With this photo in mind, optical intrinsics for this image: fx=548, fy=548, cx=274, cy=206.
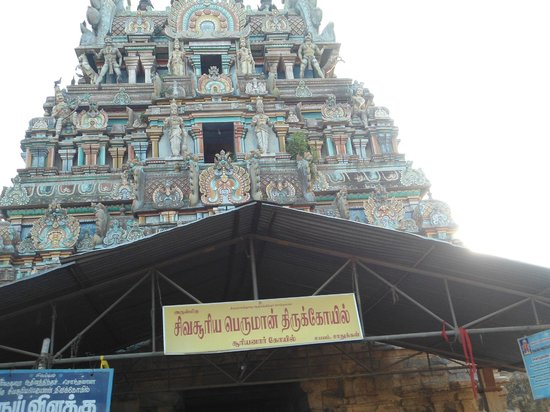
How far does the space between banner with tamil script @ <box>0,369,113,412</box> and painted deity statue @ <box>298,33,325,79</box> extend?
1862 cm

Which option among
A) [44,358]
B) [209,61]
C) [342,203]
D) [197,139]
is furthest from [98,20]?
[44,358]

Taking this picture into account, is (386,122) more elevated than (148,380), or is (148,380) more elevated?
(386,122)

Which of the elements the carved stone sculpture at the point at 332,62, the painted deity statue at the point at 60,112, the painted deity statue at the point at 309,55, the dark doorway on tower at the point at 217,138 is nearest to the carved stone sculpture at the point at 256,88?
the dark doorway on tower at the point at 217,138

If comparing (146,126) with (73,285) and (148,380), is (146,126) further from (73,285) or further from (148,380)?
(73,285)

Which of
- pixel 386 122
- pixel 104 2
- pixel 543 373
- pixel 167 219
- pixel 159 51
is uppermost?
pixel 104 2

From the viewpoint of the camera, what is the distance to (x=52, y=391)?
6.83 meters

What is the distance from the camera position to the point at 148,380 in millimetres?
12273

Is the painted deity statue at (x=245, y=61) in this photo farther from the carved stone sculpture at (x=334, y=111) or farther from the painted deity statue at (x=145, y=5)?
the painted deity statue at (x=145, y=5)

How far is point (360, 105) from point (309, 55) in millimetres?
4373

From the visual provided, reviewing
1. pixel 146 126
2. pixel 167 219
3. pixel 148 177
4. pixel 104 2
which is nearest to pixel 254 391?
pixel 167 219

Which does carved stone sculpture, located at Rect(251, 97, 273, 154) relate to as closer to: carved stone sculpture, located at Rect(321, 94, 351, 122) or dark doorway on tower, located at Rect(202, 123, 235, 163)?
dark doorway on tower, located at Rect(202, 123, 235, 163)

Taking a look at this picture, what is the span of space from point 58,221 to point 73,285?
824 centimetres

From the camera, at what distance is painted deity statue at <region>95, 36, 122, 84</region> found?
75.6 ft

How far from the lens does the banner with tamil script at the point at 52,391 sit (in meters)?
6.78
